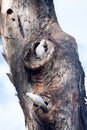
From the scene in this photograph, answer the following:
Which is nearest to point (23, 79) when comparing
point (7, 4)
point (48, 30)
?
point (48, 30)

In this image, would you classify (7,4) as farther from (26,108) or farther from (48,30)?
(26,108)

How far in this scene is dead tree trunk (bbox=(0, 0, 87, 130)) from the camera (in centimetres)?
210

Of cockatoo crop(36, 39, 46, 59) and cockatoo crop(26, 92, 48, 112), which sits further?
cockatoo crop(36, 39, 46, 59)

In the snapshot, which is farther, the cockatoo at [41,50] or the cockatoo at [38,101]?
the cockatoo at [41,50]

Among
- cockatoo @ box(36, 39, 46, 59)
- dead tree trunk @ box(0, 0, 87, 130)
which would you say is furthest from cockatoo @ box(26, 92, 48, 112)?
cockatoo @ box(36, 39, 46, 59)

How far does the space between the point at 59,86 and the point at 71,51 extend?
17 cm

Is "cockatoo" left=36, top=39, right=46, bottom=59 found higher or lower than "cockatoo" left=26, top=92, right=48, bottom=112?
higher

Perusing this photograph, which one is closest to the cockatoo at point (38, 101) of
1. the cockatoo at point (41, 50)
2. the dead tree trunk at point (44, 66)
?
the dead tree trunk at point (44, 66)

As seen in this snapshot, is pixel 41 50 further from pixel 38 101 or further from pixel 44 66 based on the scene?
pixel 38 101

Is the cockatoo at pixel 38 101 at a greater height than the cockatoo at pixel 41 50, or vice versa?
the cockatoo at pixel 41 50

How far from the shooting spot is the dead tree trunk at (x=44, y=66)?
2102mm

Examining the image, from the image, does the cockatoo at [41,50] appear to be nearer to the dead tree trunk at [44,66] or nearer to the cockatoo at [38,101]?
the dead tree trunk at [44,66]

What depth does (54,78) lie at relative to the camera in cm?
217

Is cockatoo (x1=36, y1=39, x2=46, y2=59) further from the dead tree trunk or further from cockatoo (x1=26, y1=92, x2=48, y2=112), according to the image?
cockatoo (x1=26, y1=92, x2=48, y2=112)
